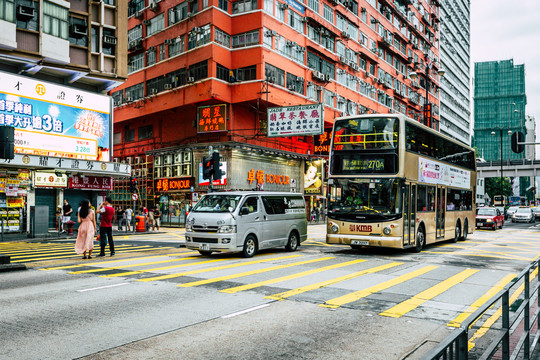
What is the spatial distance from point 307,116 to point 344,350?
2492cm

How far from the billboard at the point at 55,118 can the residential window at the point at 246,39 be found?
12.8 metres

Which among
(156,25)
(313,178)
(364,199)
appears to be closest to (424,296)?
(364,199)

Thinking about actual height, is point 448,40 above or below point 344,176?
above

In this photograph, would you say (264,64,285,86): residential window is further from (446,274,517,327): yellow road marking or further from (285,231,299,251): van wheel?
(446,274,517,327): yellow road marking

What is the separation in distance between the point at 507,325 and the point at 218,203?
11835 millimetres

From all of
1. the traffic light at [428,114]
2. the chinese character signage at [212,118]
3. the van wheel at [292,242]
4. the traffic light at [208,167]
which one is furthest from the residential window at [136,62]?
the van wheel at [292,242]

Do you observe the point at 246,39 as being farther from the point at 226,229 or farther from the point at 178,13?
the point at 226,229

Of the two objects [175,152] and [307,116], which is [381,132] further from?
[175,152]

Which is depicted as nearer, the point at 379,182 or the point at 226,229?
the point at 226,229

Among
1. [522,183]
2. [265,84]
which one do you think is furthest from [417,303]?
[522,183]

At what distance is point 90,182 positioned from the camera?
30922 mm

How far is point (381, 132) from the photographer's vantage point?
1538 cm

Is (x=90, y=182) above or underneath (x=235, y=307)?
above

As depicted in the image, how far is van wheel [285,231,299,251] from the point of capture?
16.9 meters
